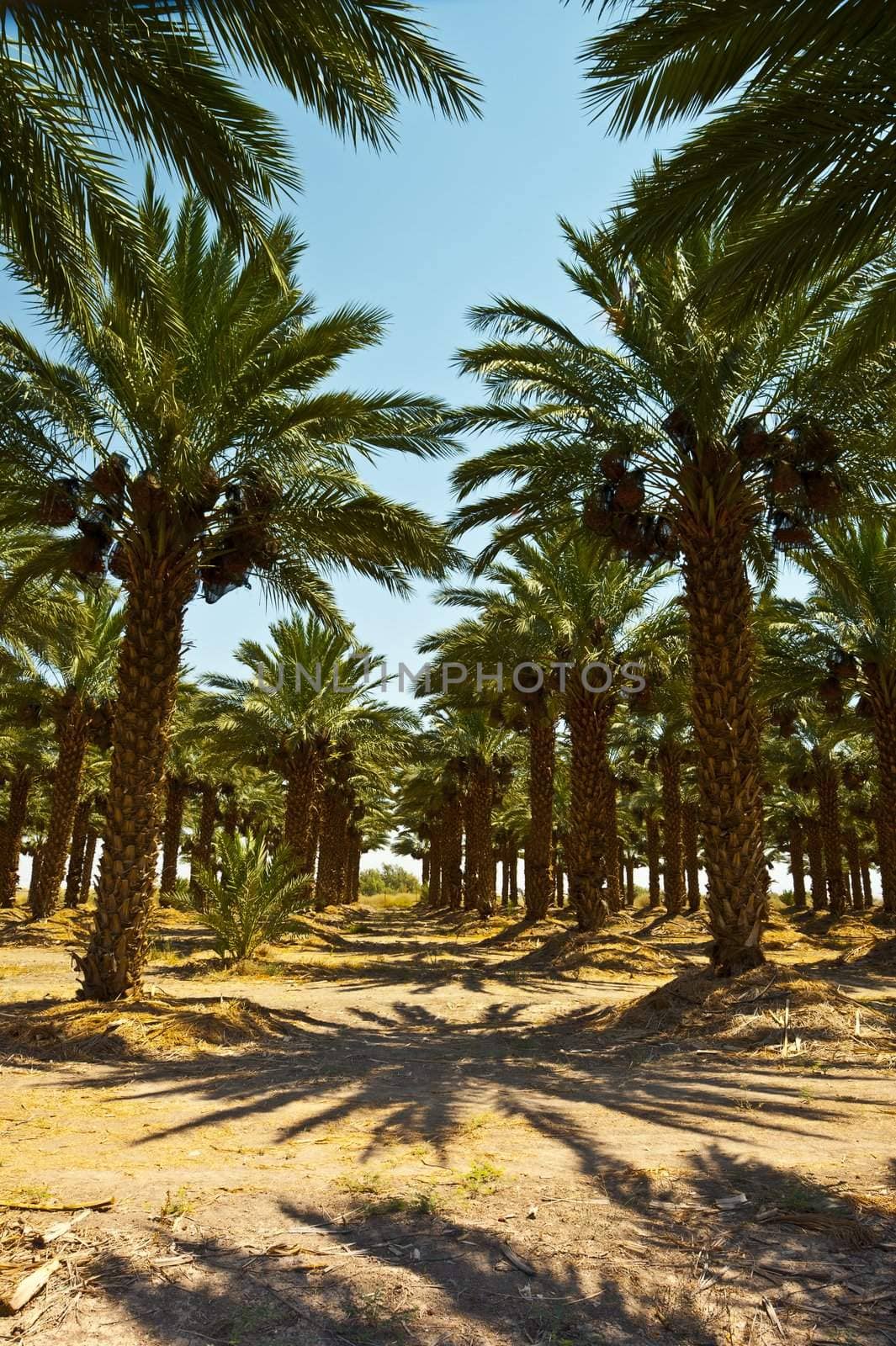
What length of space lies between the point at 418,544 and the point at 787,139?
20.4ft

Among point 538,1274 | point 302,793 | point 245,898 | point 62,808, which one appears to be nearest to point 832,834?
point 302,793

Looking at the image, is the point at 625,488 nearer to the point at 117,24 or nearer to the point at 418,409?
the point at 418,409

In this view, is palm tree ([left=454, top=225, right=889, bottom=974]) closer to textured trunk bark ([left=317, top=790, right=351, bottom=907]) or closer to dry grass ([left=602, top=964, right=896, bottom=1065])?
dry grass ([left=602, top=964, right=896, bottom=1065])

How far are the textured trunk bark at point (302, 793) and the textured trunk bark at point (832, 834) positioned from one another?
56.9 feet

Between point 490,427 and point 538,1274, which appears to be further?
point 490,427

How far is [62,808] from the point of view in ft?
73.2

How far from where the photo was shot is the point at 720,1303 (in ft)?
9.52

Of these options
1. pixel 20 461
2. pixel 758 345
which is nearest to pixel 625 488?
pixel 758 345

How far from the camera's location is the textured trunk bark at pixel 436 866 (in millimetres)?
46438

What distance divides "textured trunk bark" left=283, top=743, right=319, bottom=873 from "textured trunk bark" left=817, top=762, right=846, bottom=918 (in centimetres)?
1735

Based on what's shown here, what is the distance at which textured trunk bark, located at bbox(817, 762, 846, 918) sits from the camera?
2883cm

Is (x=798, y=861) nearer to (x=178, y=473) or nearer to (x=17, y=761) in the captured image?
(x=17, y=761)

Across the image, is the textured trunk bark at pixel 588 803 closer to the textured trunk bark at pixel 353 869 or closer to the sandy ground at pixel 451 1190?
the sandy ground at pixel 451 1190

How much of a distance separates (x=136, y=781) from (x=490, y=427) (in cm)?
661
